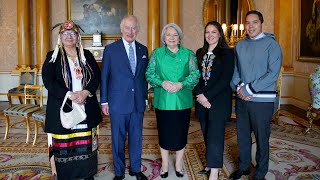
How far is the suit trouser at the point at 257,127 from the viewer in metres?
3.15

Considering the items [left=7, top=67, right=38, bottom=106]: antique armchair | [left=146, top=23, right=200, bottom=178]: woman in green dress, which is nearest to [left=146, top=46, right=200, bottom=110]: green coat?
[left=146, top=23, right=200, bottom=178]: woman in green dress

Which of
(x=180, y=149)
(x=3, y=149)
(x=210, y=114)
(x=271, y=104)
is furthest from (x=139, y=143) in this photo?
(x=3, y=149)

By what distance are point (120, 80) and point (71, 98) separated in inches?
19.3

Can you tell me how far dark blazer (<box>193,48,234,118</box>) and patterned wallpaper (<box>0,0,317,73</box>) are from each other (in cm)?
564

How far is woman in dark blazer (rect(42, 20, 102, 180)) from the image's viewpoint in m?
3.02

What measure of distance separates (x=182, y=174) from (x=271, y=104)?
3.86ft

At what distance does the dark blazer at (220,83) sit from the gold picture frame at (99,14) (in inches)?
225

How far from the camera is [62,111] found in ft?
9.87

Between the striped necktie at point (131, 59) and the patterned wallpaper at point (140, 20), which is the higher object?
the patterned wallpaper at point (140, 20)

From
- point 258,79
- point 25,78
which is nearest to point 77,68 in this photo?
point 258,79

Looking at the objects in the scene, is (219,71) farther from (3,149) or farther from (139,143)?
(3,149)

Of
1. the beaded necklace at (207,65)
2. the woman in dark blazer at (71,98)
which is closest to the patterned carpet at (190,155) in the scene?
the woman in dark blazer at (71,98)

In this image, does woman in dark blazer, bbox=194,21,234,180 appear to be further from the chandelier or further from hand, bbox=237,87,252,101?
the chandelier

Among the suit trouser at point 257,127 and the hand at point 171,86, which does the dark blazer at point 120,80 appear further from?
the suit trouser at point 257,127
